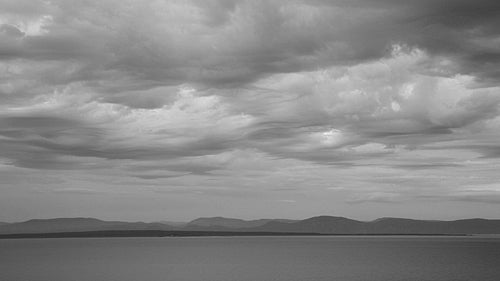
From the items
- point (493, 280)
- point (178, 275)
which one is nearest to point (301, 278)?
point (178, 275)

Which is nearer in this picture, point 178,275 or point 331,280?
point 331,280

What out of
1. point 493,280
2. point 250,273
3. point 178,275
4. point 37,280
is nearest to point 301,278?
point 250,273

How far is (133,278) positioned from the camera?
413 feet

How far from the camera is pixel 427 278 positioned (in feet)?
395

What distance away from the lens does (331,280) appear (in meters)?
118

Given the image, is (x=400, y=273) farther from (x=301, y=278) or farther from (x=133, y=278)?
(x=133, y=278)

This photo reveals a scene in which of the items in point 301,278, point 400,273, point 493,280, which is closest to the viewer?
point 493,280

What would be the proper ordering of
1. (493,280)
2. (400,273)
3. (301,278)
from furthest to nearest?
(400,273), (301,278), (493,280)

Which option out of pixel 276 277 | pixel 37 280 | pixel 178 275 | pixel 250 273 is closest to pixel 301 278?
pixel 276 277

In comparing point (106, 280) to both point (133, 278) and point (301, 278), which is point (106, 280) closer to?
point (133, 278)

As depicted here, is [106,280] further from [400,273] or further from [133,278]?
[400,273]

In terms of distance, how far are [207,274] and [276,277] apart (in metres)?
18.5

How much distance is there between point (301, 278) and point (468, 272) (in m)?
42.5

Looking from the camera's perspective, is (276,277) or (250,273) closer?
(276,277)
